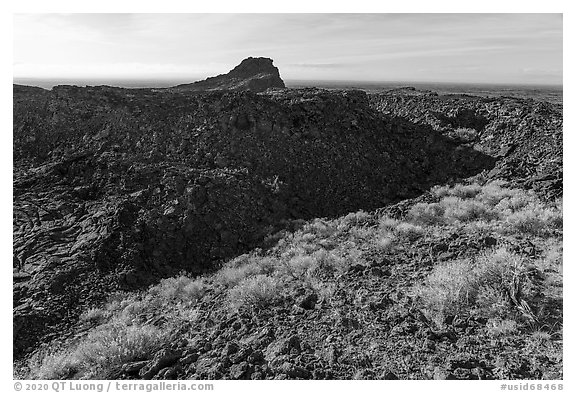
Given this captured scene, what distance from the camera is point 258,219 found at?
1007cm

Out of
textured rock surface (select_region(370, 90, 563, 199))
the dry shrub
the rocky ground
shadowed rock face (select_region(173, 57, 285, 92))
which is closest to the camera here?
the rocky ground

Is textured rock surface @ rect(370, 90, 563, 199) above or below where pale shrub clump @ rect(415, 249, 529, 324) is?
above

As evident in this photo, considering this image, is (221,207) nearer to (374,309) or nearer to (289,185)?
(289,185)

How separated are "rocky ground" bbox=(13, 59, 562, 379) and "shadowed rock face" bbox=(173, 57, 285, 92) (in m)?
9.37

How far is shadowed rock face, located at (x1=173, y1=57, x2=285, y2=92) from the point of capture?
938 inches

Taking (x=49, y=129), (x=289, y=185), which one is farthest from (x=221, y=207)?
(x=49, y=129)

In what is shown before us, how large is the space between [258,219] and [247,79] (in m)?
17.3

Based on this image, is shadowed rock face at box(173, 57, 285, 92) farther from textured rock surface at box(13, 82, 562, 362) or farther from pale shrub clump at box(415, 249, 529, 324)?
pale shrub clump at box(415, 249, 529, 324)

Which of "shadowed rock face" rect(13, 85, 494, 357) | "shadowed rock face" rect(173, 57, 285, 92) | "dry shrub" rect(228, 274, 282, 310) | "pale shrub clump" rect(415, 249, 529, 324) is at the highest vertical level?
"shadowed rock face" rect(173, 57, 285, 92)

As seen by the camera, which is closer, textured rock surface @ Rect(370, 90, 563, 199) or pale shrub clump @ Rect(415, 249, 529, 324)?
pale shrub clump @ Rect(415, 249, 529, 324)

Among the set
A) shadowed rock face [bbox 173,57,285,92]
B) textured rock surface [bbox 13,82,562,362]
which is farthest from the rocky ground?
shadowed rock face [bbox 173,57,285,92]

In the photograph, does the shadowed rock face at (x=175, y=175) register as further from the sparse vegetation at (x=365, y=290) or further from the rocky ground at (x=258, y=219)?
the sparse vegetation at (x=365, y=290)

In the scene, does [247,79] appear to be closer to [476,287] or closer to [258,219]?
[258,219]

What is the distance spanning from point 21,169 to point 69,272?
16.8 ft
